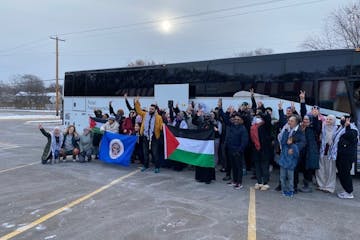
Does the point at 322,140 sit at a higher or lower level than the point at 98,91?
lower

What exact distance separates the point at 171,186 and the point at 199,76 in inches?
192

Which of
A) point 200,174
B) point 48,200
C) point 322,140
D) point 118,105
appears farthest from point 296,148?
point 118,105

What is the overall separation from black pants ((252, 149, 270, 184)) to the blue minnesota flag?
406 cm

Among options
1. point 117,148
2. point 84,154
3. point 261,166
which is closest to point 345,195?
point 261,166

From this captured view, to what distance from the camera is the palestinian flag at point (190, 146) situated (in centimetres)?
854

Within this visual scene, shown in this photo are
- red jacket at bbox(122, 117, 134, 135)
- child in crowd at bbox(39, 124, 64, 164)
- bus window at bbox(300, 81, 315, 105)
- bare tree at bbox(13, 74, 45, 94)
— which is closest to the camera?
bus window at bbox(300, 81, 315, 105)

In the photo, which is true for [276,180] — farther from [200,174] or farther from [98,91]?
[98,91]

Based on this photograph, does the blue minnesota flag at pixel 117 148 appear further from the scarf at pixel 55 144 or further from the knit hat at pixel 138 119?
the scarf at pixel 55 144

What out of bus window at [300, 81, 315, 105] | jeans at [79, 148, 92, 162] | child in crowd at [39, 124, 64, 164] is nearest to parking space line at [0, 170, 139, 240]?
jeans at [79, 148, 92, 162]

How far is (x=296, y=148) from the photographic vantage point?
7.07 metres

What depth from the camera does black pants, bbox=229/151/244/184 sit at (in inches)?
309

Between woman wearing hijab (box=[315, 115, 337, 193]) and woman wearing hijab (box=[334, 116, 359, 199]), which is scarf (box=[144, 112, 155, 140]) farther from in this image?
woman wearing hijab (box=[334, 116, 359, 199])

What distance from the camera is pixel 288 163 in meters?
7.11

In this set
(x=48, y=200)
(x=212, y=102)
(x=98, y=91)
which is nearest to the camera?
(x=48, y=200)
